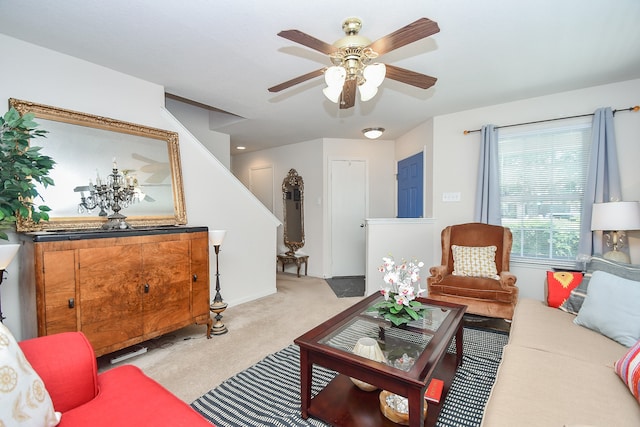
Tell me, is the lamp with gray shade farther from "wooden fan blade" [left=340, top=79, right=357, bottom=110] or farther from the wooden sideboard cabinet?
the wooden sideboard cabinet

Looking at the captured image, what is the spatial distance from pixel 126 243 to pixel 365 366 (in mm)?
1866

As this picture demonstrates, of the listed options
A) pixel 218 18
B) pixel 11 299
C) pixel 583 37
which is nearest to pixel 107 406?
pixel 11 299

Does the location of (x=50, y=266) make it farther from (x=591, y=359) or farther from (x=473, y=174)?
(x=473, y=174)

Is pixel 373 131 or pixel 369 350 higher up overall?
pixel 373 131

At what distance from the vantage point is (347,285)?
4.48 metres

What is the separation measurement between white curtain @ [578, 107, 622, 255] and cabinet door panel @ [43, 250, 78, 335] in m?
4.38

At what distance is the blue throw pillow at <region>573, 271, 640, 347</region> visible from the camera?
1.55 metres

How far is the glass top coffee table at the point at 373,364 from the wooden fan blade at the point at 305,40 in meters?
1.57

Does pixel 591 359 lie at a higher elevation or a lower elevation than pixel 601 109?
lower

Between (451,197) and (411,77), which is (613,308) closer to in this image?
(411,77)

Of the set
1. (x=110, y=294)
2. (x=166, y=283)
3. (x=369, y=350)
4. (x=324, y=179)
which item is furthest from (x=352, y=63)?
(x=324, y=179)

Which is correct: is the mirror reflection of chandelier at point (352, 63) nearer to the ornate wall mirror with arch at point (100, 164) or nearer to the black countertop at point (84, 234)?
the black countertop at point (84, 234)

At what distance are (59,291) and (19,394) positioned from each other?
1.17 metres

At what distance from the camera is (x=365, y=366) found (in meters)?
1.30
